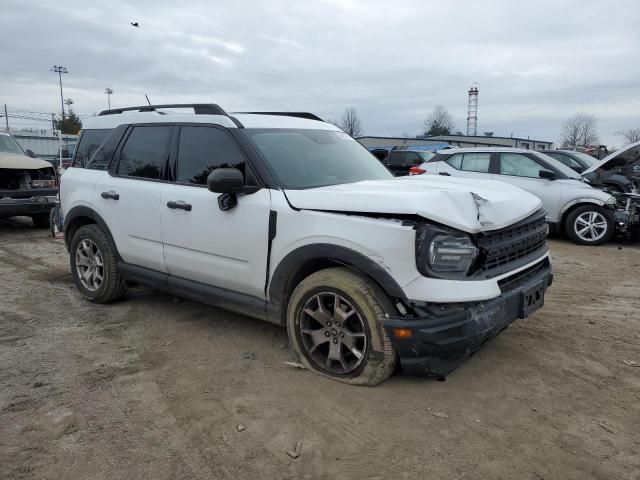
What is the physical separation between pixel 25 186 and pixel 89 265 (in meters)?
5.77

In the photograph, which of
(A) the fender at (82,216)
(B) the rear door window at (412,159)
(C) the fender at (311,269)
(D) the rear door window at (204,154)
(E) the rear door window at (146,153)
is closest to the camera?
(C) the fender at (311,269)

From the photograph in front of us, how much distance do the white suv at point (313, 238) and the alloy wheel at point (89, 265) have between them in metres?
0.03

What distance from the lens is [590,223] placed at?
8594mm

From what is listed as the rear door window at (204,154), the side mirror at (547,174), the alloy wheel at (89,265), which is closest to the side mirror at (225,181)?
the rear door window at (204,154)

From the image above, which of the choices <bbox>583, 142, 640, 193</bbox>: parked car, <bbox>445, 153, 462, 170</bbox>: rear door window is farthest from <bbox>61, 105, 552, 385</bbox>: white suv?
<bbox>583, 142, 640, 193</bbox>: parked car

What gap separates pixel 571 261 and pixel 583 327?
311 centimetres

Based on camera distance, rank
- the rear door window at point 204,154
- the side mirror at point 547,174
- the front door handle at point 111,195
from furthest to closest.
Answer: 1. the side mirror at point 547,174
2. the front door handle at point 111,195
3. the rear door window at point 204,154

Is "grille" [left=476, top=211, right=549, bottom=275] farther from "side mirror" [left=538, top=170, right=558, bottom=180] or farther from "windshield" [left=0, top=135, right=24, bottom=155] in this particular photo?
"windshield" [left=0, top=135, right=24, bottom=155]

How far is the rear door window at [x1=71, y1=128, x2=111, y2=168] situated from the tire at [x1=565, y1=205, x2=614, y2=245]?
7.43 meters

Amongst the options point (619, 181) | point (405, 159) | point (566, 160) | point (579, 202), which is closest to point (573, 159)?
point (566, 160)

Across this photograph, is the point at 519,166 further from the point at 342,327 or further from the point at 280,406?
the point at 280,406

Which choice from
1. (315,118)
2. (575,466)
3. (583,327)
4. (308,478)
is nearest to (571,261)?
(583,327)

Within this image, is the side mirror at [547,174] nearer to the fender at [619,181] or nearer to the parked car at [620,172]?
the parked car at [620,172]

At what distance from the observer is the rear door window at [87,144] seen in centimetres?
Answer: 516
